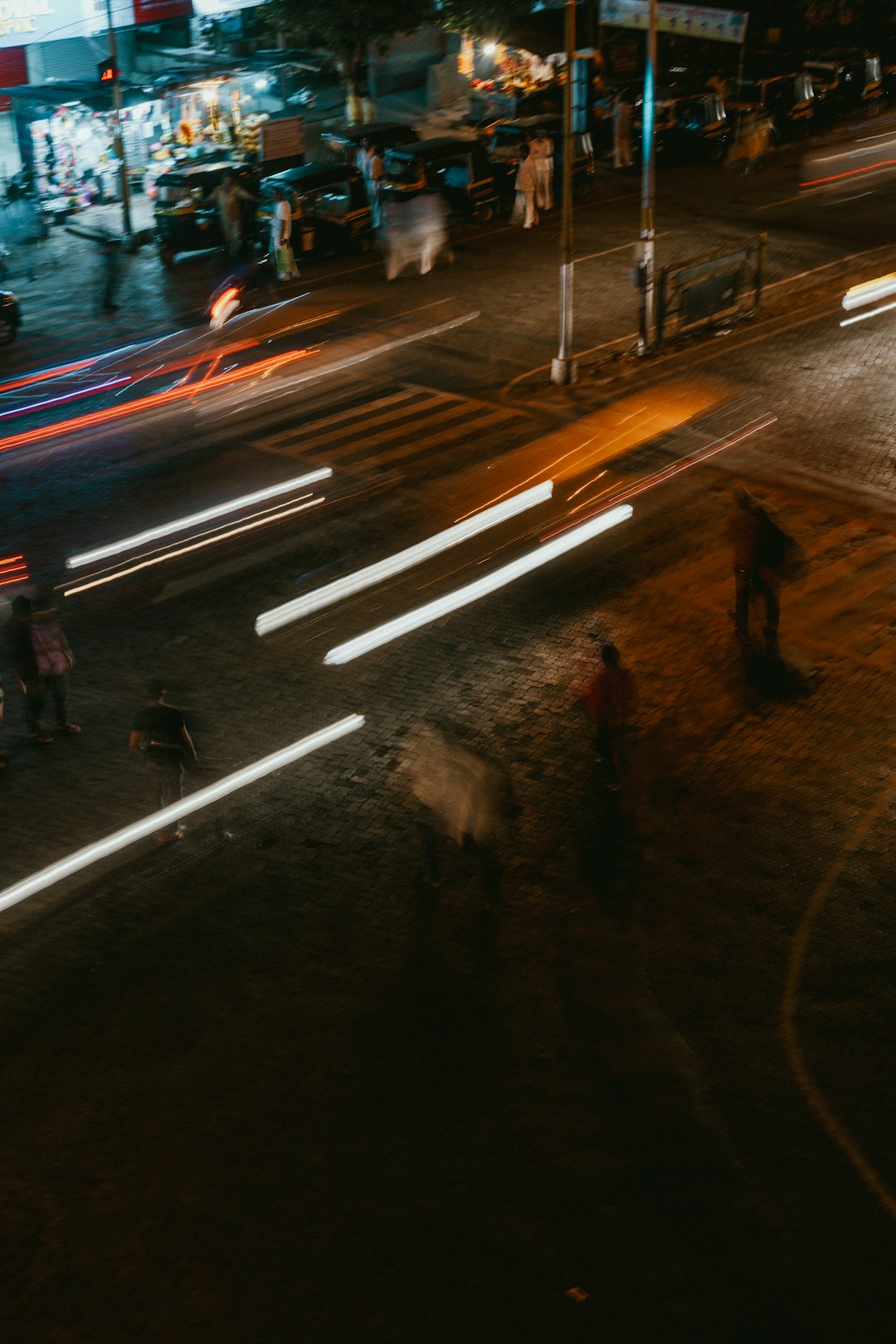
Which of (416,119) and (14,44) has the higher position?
(14,44)

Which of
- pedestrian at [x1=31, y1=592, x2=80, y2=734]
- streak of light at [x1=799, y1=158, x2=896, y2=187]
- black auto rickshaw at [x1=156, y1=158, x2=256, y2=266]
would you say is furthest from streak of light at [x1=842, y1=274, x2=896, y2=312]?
pedestrian at [x1=31, y1=592, x2=80, y2=734]

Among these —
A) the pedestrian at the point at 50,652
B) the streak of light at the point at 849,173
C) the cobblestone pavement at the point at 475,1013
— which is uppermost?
the streak of light at the point at 849,173

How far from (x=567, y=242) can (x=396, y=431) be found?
11.8 feet

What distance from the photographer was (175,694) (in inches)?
520

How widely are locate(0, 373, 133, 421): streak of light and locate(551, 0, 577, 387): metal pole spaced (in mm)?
6995

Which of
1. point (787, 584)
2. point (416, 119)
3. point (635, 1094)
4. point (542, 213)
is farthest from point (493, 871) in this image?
point (416, 119)

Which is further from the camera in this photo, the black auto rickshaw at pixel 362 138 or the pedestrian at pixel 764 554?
the black auto rickshaw at pixel 362 138

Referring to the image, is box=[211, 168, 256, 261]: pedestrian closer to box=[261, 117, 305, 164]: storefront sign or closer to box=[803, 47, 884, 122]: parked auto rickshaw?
box=[261, 117, 305, 164]: storefront sign

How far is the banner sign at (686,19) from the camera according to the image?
24656mm

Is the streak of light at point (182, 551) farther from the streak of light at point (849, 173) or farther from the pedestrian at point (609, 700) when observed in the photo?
the streak of light at point (849, 173)

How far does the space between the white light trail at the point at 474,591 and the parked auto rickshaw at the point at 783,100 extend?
22786 mm

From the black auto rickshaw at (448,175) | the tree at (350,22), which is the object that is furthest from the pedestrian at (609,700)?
the tree at (350,22)

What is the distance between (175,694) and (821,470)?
28.7 feet

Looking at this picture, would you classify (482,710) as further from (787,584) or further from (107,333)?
(107,333)
